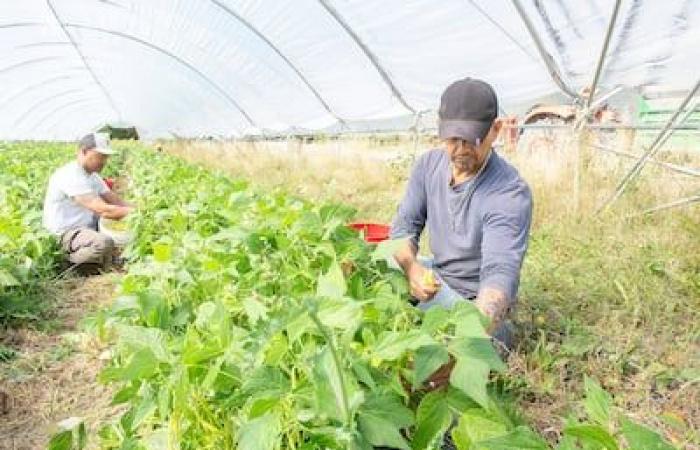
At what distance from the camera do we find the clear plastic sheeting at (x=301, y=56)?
4.19 meters

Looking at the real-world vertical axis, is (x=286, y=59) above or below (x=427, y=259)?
above

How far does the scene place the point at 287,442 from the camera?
1.28 m

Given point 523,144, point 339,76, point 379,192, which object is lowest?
point 379,192

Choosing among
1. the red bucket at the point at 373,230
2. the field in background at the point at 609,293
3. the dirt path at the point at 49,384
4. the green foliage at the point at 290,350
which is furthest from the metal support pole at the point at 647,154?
the dirt path at the point at 49,384

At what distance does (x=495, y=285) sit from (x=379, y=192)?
5369 mm

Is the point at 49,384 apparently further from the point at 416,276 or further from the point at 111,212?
the point at 111,212

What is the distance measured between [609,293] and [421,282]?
124 cm

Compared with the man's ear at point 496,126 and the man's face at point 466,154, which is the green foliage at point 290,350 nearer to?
the man's face at point 466,154

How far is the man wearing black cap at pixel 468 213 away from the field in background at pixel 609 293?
0.31 meters

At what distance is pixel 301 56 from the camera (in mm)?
9195

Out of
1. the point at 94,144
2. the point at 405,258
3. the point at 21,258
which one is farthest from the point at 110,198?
the point at 405,258

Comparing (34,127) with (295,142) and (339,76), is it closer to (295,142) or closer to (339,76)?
(295,142)

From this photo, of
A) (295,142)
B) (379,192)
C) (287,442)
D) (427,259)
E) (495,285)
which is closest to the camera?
(287,442)

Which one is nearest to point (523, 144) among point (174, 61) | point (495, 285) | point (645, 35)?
point (645, 35)
